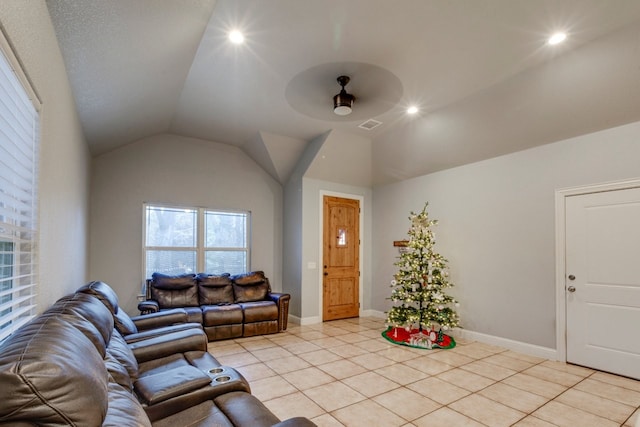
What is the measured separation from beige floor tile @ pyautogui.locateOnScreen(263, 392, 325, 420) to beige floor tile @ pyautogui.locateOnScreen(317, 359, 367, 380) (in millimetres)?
629

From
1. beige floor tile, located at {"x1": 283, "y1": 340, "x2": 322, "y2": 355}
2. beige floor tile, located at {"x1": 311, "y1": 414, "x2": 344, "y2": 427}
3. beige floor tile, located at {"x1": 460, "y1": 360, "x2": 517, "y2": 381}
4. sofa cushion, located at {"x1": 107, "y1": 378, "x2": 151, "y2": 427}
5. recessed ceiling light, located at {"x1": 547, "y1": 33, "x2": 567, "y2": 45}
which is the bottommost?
beige floor tile, located at {"x1": 283, "y1": 340, "x2": 322, "y2": 355}

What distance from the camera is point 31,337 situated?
1045 millimetres

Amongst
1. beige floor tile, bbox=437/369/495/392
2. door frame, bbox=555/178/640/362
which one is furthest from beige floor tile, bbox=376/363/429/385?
door frame, bbox=555/178/640/362

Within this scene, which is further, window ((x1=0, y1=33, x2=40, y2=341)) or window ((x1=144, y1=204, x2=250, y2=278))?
window ((x1=144, y1=204, x2=250, y2=278))

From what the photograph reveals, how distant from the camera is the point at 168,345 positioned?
8.63 feet

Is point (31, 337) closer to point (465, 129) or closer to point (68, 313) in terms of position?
point (68, 313)

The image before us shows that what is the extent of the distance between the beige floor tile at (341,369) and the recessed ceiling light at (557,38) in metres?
3.82

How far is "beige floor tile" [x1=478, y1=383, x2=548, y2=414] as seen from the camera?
2.88 meters

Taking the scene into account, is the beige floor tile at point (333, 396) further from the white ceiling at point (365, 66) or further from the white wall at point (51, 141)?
the white ceiling at point (365, 66)

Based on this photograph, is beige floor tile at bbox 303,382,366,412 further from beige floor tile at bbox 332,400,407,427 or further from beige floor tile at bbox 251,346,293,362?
beige floor tile at bbox 251,346,293,362

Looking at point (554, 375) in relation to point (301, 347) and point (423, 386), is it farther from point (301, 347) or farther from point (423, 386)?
point (301, 347)

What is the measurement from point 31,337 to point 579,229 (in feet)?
16.3

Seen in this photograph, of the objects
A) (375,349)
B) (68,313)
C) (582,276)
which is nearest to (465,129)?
(582,276)

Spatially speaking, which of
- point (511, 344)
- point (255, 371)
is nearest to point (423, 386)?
point (255, 371)
